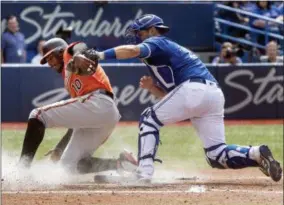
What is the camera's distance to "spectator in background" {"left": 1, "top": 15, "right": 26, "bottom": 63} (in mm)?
19094

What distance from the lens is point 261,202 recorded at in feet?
27.7

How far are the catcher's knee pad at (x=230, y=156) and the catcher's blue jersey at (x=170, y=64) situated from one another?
29.8 inches

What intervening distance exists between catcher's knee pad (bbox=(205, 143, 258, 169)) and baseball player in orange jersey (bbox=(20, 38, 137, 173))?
1175 millimetres

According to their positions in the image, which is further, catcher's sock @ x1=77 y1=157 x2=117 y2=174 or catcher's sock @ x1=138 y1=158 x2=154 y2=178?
catcher's sock @ x1=77 y1=157 x2=117 y2=174

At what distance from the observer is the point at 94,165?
33.5 feet

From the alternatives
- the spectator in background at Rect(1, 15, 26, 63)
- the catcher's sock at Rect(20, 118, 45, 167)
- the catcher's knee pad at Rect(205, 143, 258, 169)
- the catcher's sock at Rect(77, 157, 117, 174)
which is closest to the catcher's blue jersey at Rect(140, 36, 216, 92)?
the catcher's knee pad at Rect(205, 143, 258, 169)

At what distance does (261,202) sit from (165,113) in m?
1.51

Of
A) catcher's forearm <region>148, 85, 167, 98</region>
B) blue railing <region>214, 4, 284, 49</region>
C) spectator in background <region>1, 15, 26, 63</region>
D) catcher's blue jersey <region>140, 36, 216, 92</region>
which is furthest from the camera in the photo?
blue railing <region>214, 4, 284, 49</region>

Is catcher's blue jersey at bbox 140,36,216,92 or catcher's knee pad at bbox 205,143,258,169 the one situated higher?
catcher's blue jersey at bbox 140,36,216,92

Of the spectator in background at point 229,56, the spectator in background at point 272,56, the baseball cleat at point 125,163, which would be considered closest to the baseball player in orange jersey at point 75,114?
the baseball cleat at point 125,163

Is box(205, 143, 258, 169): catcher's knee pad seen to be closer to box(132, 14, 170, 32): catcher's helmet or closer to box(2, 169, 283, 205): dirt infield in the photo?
box(2, 169, 283, 205): dirt infield

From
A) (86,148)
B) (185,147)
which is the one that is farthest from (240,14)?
(86,148)

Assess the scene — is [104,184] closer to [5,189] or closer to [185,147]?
[5,189]

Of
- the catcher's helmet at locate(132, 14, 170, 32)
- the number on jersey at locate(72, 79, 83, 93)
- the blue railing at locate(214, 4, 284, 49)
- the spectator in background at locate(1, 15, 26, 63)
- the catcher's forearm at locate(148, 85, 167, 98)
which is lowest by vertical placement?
the blue railing at locate(214, 4, 284, 49)
